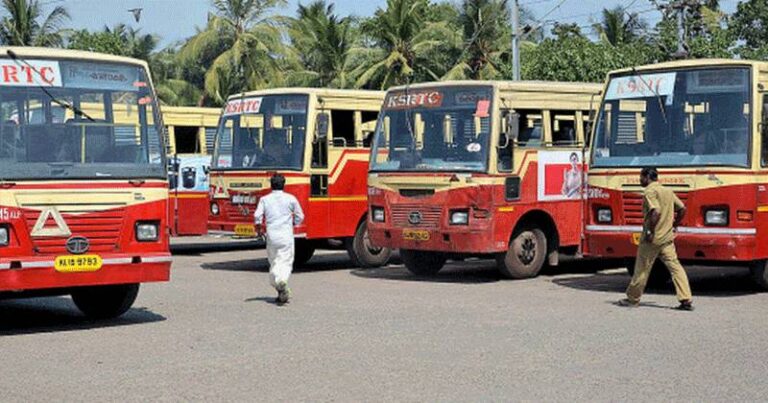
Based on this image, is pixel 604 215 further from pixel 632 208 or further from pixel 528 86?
pixel 528 86

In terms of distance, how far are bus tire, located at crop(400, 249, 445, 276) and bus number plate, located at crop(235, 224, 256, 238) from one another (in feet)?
7.86

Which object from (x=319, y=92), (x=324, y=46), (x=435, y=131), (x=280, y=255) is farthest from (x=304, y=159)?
(x=324, y=46)

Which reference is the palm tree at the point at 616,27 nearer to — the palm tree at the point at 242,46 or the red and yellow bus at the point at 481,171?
the palm tree at the point at 242,46

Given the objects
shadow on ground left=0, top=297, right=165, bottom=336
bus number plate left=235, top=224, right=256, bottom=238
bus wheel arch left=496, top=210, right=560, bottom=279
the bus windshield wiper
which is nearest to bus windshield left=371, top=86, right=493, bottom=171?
bus wheel arch left=496, top=210, right=560, bottom=279

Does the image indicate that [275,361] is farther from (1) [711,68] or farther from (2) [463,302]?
(1) [711,68]

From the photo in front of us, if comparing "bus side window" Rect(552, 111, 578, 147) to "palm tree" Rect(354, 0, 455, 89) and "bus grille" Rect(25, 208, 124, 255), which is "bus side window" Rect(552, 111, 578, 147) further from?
"palm tree" Rect(354, 0, 455, 89)

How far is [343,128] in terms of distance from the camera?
68.4 ft

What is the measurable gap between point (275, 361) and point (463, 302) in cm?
506

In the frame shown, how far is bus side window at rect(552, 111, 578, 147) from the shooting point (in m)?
18.9

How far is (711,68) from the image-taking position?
1569 centimetres

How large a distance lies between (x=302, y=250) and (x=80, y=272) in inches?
370

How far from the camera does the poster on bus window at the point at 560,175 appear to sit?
60.7ft

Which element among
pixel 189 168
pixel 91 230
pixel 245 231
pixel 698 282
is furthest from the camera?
pixel 189 168

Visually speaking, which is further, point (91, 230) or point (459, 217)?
point (459, 217)
